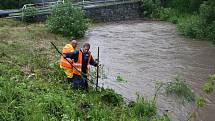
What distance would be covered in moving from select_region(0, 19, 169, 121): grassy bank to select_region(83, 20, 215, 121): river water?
1.56 metres

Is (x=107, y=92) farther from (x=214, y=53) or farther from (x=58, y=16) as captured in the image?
(x=58, y=16)

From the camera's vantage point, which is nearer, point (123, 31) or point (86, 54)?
point (86, 54)

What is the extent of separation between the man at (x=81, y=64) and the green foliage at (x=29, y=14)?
64.7 feet

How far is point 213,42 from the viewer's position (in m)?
26.5

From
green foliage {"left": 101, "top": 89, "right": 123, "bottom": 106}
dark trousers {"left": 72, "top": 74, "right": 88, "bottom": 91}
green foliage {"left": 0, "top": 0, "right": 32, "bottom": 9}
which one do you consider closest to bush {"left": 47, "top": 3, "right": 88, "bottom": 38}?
green foliage {"left": 0, "top": 0, "right": 32, "bottom": 9}

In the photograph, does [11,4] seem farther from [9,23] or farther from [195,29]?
[195,29]

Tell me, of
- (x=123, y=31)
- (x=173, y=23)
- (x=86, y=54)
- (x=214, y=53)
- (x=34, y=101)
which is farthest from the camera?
(x=173, y=23)

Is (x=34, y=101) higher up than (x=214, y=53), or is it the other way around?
(x=34, y=101)

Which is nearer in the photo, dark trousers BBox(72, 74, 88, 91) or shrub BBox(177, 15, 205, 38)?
dark trousers BBox(72, 74, 88, 91)

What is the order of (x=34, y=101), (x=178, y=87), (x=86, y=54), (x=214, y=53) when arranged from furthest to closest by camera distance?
(x=214, y=53) < (x=178, y=87) < (x=86, y=54) < (x=34, y=101)

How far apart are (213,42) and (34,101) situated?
61.7ft

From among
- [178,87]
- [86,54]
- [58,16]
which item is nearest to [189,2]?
[58,16]

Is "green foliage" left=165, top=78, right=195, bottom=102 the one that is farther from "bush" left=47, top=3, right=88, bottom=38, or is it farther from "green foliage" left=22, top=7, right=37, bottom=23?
"green foliage" left=22, top=7, right=37, bottom=23

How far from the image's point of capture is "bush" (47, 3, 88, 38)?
2586 cm
